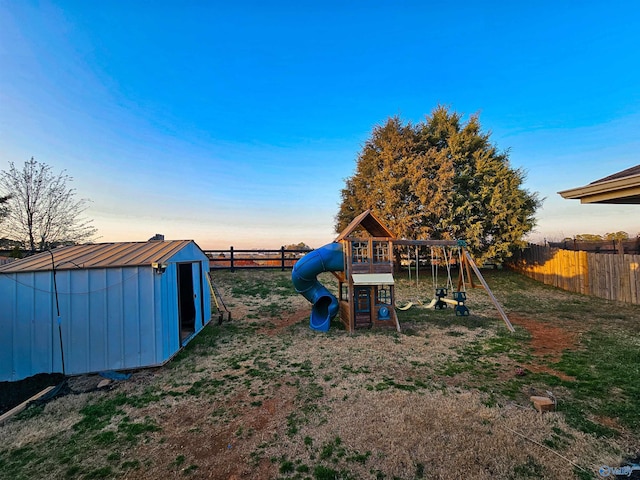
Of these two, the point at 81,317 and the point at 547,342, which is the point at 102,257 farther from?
the point at 547,342

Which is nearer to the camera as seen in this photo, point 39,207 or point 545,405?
point 545,405

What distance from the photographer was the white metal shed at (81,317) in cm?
526

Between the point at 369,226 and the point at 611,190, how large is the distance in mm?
5582

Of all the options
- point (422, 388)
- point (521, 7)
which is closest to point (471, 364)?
point (422, 388)

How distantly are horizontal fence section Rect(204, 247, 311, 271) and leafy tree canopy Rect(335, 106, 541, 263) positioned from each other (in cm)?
600

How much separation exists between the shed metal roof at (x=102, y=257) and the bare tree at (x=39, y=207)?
9.21m

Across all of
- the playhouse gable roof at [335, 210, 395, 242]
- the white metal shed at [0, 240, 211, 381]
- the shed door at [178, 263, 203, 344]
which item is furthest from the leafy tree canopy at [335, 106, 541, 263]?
the white metal shed at [0, 240, 211, 381]

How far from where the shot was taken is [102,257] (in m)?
6.05

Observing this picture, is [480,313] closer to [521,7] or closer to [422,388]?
[422,388]

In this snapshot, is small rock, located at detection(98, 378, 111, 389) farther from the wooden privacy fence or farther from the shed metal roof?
the wooden privacy fence

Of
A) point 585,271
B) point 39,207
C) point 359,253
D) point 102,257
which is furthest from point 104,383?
point 585,271

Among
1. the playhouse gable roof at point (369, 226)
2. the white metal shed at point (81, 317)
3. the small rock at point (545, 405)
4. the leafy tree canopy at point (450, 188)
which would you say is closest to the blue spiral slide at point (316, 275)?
the playhouse gable roof at point (369, 226)

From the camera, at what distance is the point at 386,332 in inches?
308

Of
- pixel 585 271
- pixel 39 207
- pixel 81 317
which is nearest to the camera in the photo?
pixel 81 317
